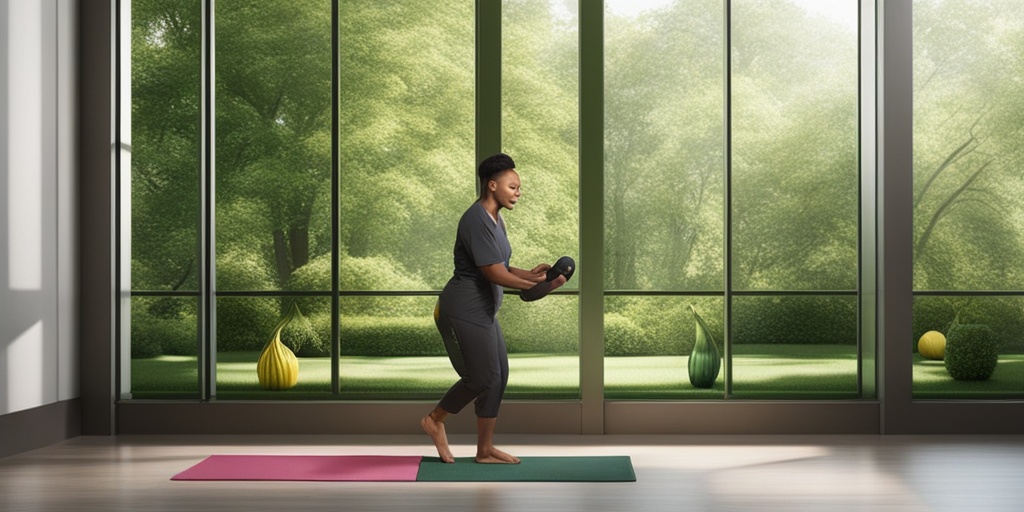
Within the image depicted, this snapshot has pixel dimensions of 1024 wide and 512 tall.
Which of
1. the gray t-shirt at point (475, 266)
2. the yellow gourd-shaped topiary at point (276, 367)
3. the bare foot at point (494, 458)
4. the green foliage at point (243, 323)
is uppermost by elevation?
the gray t-shirt at point (475, 266)

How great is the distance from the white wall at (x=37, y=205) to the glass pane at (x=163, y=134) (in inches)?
90.5

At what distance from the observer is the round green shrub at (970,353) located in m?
7.78

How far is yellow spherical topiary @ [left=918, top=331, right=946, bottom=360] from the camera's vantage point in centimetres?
848

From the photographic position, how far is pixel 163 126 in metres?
9.31

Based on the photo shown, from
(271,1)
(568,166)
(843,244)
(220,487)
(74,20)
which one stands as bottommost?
(220,487)

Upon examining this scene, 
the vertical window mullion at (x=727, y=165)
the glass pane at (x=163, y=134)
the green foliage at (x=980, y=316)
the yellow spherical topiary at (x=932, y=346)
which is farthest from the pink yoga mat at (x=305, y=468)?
the green foliage at (x=980, y=316)

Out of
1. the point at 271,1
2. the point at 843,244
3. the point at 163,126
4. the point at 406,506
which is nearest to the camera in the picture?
the point at 406,506

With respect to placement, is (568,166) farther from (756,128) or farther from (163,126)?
(163,126)

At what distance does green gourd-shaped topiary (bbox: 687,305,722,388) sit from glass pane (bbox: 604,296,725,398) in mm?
585

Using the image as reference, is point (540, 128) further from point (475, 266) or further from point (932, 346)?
point (932, 346)

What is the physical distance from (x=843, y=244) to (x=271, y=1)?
17.4 feet

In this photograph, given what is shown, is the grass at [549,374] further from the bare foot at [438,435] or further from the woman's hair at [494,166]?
the woman's hair at [494,166]

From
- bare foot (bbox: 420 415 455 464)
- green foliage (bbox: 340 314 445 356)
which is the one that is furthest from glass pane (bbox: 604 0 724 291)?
bare foot (bbox: 420 415 455 464)

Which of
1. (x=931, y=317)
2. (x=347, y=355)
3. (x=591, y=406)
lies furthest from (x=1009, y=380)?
(x=347, y=355)
